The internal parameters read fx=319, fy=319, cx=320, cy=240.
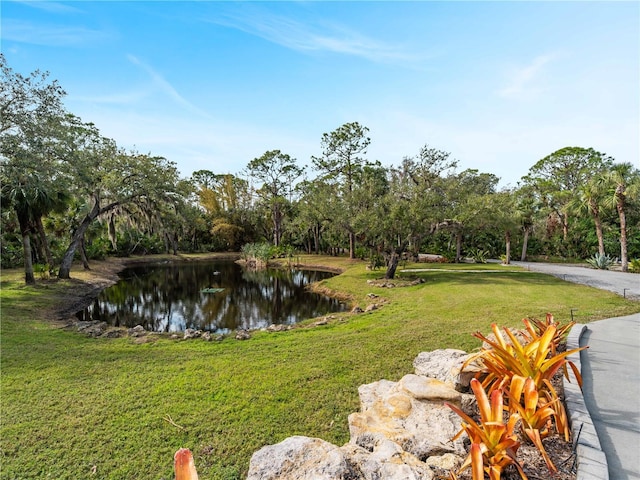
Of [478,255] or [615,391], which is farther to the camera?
[478,255]

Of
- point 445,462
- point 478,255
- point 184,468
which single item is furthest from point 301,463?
point 478,255

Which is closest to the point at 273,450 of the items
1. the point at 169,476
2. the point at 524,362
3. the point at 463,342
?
the point at 169,476

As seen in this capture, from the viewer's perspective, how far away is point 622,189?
14859mm

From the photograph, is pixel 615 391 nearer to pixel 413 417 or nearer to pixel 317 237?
pixel 413 417

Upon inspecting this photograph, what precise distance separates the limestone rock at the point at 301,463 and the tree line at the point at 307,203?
10177 mm

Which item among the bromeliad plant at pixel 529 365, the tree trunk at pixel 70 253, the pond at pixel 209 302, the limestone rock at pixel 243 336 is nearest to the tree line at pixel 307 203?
the tree trunk at pixel 70 253

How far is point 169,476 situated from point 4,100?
10937mm

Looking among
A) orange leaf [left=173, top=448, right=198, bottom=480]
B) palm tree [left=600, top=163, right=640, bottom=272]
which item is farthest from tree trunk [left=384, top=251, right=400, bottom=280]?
orange leaf [left=173, top=448, right=198, bottom=480]

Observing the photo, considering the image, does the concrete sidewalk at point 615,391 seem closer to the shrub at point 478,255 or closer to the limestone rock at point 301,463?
the limestone rock at point 301,463

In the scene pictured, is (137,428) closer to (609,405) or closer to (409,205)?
(609,405)

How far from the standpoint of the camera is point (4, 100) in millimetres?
8617

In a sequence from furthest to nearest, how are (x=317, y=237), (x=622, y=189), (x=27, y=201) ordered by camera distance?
1. (x=317, y=237)
2. (x=622, y=189)
3. (x=27, y=201)

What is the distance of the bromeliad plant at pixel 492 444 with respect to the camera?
2086 millimetres

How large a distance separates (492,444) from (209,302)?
12.0m
